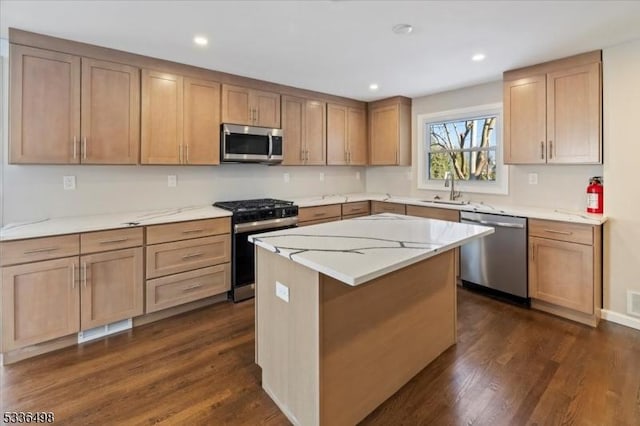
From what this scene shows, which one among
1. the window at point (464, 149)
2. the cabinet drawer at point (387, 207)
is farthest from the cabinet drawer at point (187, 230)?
the window at point (464, 149)

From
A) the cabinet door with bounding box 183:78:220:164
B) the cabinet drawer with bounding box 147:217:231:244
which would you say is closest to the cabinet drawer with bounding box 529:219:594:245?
the cabinet drawer with bounding box 147:217:231:244

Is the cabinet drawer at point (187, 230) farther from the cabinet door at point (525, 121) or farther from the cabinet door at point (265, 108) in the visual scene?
the cabinet door at point (525, 121)

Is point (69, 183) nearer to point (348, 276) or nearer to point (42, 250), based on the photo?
point (42, 250)

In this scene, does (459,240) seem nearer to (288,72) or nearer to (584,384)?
(584,384)

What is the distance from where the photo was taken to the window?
400cm

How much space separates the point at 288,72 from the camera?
3602 mm

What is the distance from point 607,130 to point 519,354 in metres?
2.09

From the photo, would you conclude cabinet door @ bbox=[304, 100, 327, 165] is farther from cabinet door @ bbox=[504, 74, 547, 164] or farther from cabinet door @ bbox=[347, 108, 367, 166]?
cabinet door @ bbox=[504, 74, 547, 164]

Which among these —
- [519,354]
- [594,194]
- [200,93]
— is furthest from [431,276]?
[200,93]

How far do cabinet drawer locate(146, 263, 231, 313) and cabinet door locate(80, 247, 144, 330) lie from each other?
4.5 inches

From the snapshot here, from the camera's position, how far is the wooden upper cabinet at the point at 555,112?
9.75 feet

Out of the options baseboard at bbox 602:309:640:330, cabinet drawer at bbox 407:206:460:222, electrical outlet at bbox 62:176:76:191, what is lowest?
baseboard at bbox 602:309:640:330

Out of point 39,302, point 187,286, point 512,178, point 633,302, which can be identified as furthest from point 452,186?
point 39,302

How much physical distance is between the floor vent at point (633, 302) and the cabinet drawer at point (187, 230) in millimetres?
3609
